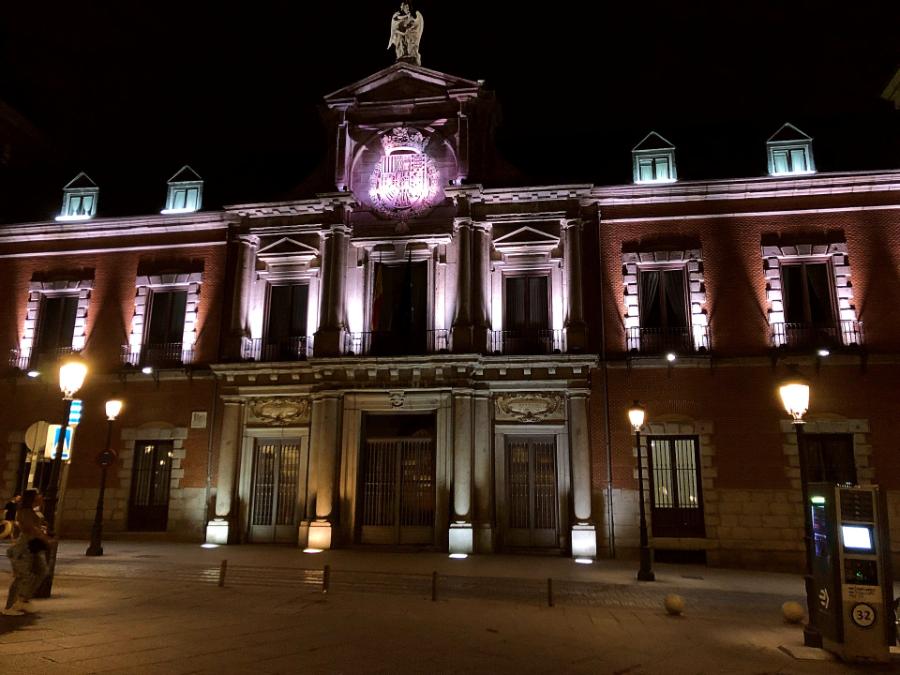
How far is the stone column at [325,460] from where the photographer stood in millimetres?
18672

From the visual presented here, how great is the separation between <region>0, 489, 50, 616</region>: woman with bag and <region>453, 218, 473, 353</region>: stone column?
1136cm

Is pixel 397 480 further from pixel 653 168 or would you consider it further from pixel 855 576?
pixel 855 576

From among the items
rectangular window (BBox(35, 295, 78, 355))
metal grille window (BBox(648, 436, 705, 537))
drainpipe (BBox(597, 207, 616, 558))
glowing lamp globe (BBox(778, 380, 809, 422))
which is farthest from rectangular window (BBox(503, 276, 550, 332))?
rectangular window (BBox(35, 295, 78, 355))

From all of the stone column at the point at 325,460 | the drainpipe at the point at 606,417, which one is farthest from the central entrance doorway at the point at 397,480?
the drainpipe at the point at 606,417

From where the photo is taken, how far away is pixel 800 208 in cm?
1947

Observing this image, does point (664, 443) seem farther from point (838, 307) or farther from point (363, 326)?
point (363, 326)

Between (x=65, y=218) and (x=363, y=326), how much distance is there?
11679 millimetres

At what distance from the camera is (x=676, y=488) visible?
18.4m

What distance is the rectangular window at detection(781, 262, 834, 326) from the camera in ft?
61.8

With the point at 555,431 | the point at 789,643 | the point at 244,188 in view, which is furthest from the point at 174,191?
the point at 789,643

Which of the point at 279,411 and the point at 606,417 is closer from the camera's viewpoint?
the point at 606,417

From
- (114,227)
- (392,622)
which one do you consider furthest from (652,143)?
(114,227)

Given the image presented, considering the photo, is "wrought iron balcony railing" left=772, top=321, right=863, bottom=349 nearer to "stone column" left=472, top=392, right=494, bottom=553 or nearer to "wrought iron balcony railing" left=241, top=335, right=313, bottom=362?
"stone column" left=472, top=392, right=494, bottom=553

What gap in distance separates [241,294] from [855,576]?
1789 centimetres
